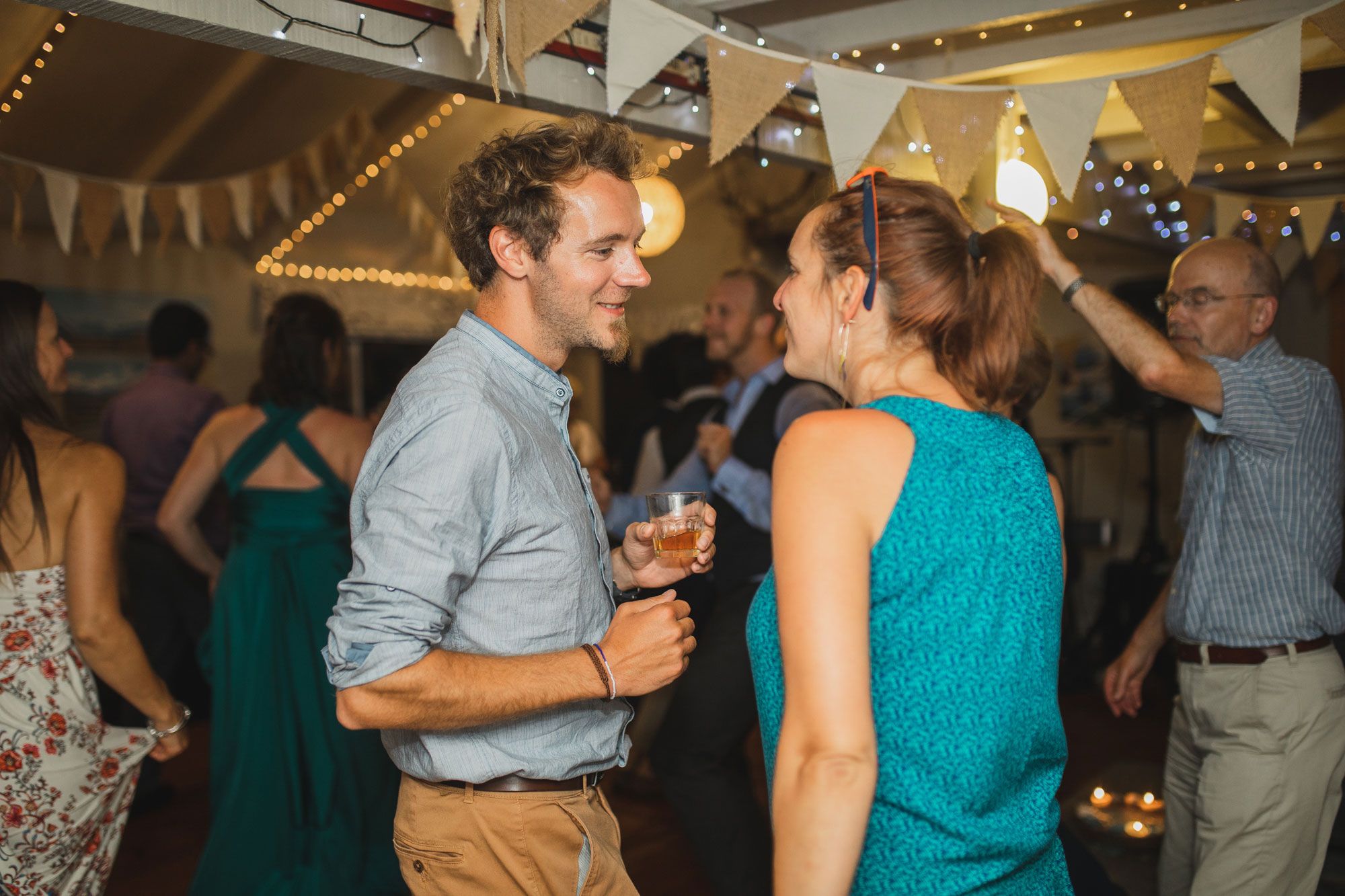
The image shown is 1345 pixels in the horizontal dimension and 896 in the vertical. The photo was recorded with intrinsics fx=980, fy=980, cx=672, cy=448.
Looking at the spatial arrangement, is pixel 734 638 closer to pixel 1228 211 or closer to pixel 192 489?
pixel 192 489

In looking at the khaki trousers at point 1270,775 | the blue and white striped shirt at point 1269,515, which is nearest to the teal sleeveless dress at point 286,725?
the khaki trousers at point 1270,775

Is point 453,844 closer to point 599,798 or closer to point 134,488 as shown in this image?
point 599,798

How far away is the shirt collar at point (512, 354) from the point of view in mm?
1530

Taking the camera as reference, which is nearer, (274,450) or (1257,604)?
(1257,604)

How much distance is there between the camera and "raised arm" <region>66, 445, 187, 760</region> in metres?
2.21

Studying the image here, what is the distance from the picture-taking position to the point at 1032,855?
125cm

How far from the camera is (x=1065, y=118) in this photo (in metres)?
2.62

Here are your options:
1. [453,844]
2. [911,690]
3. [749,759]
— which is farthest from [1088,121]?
[749,759]

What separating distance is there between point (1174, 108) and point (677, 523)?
184cm

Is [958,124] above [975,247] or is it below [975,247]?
above

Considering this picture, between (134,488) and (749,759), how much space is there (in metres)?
3.08

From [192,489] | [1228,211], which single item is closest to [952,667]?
[192,489]

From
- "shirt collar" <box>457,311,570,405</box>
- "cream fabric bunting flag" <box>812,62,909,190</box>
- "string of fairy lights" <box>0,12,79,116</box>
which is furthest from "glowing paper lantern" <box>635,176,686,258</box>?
"string of fairy lights" <box>0,12,79,116</box>

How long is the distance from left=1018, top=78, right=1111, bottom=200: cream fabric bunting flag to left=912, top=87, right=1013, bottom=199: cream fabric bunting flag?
8 cm
